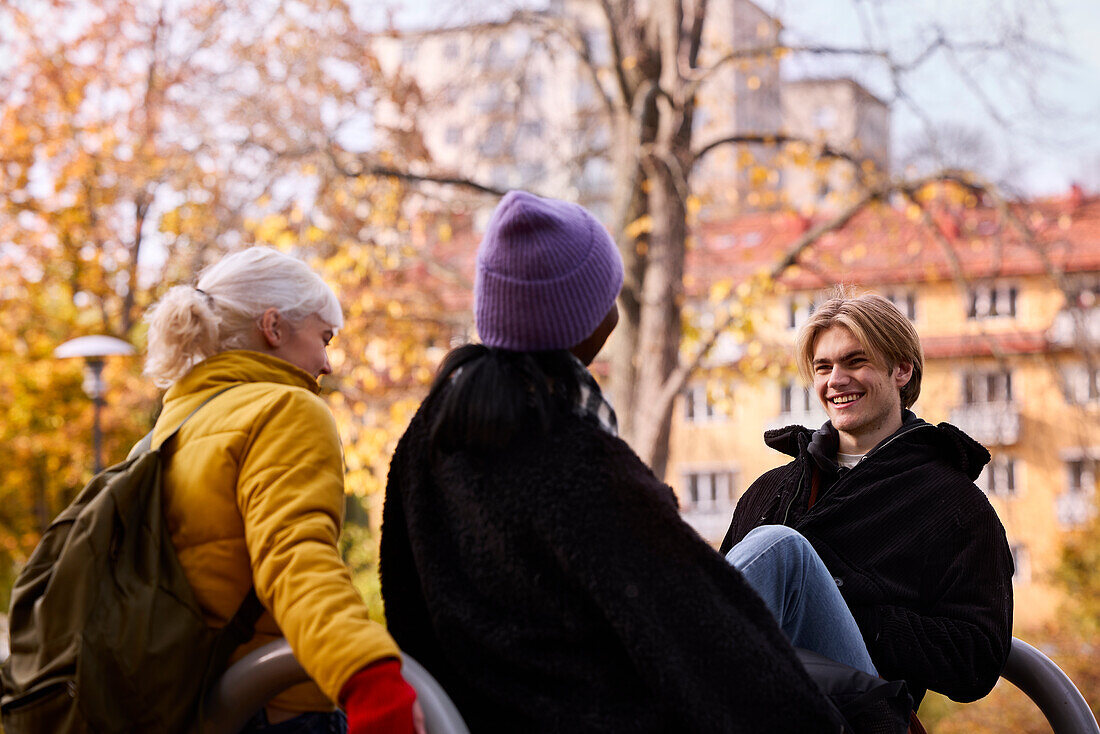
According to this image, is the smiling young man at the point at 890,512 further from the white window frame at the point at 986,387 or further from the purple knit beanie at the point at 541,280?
the white window frame at the point at 986,387

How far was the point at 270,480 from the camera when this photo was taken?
200cm

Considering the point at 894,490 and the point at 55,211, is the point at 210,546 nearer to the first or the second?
the point at 894,490

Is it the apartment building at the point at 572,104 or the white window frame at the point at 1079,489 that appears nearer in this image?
the white window frame at the point at 1079,489

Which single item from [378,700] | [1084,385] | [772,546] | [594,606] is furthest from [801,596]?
[1084,385]

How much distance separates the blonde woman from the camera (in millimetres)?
1770

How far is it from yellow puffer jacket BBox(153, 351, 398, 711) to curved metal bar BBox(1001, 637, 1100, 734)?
5.09 ft

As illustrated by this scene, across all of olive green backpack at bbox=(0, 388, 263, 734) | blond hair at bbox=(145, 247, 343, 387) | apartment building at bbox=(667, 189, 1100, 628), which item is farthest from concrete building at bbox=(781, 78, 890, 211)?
olive green backpack at bbox=(0, 388, 263, 734)

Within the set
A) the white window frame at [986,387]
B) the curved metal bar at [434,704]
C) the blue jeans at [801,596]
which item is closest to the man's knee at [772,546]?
the blue jeans at [801,596]

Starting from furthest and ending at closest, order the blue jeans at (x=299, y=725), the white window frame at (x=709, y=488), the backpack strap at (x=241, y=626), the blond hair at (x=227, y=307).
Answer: the white window frame at (x=709, y=488) < the blond hair at (x=227, y=307) < the blue jeans at (x=299, y=725) < the backpack strap at (x=241, y=626)

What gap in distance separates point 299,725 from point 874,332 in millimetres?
1765

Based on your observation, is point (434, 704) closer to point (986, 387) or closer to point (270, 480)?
point (270, 480)

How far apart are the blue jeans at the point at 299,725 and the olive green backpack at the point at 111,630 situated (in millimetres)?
171

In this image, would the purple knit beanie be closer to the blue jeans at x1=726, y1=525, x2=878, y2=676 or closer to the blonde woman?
the blonde woman

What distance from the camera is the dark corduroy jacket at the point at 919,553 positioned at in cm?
256
